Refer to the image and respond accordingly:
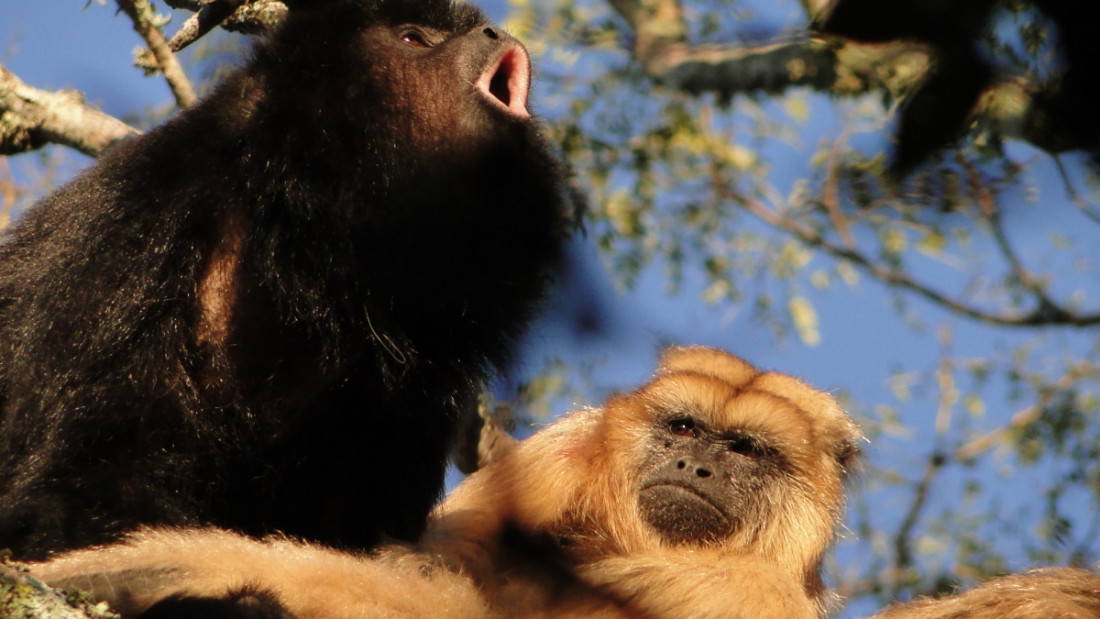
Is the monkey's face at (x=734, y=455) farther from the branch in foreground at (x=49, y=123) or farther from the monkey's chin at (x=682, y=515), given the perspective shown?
the branch in foreground at (x=49, y=123)

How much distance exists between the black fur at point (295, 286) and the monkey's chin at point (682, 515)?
91 centimetres

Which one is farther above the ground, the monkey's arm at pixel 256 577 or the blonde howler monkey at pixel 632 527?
the monkey's arm at pixel 256 577

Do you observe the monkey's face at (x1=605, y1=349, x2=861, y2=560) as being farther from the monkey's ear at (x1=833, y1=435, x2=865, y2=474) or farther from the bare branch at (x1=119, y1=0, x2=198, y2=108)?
the bare branch at (x1=119, y1=0, x2=198, y2=108)

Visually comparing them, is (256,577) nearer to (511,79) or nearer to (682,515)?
(682,515)

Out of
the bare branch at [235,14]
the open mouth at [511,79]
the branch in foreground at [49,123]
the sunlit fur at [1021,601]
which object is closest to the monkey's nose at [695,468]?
the sunlit fur at [1021,601]

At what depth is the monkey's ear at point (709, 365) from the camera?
212 inches

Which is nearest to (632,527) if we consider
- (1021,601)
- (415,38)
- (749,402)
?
(749,402)

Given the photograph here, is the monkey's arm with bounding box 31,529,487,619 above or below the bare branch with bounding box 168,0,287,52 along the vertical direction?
below

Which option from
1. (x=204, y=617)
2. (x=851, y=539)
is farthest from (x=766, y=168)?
(x=204, y=617)

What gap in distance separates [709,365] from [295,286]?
2.15 meters

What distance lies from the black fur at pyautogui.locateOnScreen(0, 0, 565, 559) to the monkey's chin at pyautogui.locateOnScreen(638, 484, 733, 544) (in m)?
0.91

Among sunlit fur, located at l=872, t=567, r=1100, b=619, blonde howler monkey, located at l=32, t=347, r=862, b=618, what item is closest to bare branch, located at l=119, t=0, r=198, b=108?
blonde howler monkey, located at l=32, t=347, r=862, b=618

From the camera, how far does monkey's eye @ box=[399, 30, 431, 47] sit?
4.54 m

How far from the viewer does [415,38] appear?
180 inches
